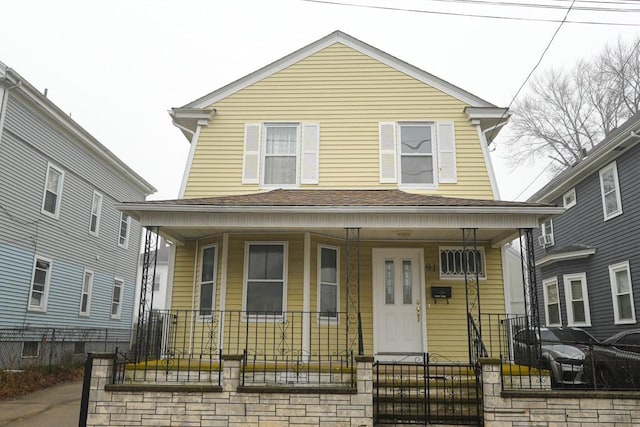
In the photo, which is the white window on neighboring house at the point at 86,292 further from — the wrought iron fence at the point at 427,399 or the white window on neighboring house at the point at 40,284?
the wrought iron fence at the point at 427,399

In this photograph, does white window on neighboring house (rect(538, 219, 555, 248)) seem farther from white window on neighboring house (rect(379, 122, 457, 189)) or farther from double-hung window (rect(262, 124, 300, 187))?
Result: double-hung window (rect(262, 124, 300, 187))

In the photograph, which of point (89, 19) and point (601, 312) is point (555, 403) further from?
point (89, 19)

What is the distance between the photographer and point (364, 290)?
33.7ft

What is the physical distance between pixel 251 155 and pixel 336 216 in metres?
3.38

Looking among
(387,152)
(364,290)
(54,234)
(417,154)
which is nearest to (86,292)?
(54,234)

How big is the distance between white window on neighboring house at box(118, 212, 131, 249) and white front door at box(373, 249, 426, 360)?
13.1 metres

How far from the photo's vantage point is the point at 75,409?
9.41 m

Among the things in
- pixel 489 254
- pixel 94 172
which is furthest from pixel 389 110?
pixel 94 172

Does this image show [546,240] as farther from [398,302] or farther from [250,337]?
[250,337]

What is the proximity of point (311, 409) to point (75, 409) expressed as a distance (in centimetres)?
496

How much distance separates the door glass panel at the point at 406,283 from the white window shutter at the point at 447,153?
201cm

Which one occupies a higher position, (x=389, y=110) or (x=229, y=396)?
(x=389, y=110)

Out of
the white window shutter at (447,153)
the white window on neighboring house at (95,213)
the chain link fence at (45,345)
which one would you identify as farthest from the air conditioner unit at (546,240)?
the white window on neighboring house at (95,213)

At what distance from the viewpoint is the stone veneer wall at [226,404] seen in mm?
6965
